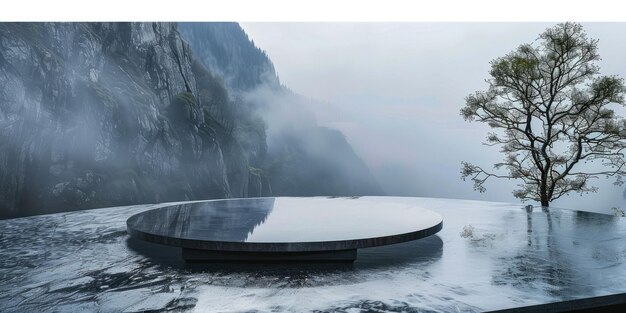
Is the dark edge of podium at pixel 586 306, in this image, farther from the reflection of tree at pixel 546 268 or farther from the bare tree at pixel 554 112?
the bare tree at pixel 554 112

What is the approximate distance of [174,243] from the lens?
19.3 feet

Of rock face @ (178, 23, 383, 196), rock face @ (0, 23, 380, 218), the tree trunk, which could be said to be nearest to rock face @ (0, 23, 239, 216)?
rock face @ (0, 23, 380, 218)

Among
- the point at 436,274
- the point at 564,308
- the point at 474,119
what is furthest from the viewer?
the point at 474,119

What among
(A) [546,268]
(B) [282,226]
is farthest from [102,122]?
(A) [546,268]

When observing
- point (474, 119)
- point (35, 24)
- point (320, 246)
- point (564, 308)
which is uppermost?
point (35, 24)

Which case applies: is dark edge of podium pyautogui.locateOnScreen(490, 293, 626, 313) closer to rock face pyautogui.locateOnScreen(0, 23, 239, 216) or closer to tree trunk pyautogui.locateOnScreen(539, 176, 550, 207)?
tree trunk pyautogui.locateOnScreen(539, 176, 550, 207)

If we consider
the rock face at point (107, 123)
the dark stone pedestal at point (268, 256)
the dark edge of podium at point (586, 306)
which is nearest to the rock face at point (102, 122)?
the rock face at point (107, 123)

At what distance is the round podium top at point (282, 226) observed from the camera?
221 inches

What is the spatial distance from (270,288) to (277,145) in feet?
326

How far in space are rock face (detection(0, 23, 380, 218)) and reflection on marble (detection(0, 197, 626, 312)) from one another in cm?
3354

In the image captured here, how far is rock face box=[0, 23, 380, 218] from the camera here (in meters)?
36.5

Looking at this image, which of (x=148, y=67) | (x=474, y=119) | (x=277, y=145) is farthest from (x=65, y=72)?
(x=277, y=145)

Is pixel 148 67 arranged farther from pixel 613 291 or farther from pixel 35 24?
pixel 613 291

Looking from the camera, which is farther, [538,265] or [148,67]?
[148,67]
